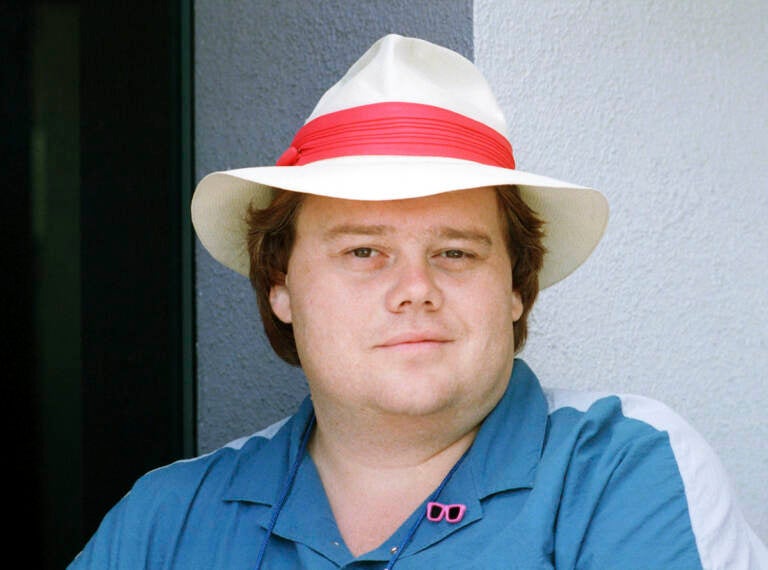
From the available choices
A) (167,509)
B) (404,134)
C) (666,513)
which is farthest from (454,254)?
(167,509)

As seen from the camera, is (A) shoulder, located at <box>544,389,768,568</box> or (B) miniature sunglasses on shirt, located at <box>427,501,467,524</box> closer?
(A) shoulder, located at <box>544,389,768,568</box>

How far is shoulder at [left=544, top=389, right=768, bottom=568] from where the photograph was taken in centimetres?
157

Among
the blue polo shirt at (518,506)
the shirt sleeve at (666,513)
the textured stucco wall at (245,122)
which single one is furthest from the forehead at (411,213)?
the textured stucco wall at (245,122)

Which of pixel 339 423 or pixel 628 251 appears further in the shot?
pixel 628 251

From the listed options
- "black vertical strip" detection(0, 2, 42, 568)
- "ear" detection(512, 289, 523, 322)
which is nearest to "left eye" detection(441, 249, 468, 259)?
"ear" detection(512, 289, 523, 322)

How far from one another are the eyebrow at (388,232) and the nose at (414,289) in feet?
0.21

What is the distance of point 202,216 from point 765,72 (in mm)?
1752

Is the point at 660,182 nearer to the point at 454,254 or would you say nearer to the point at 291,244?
the point at 454,254

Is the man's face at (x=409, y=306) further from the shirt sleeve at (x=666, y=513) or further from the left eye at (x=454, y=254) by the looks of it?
the shirt sleeve at (x=666, y=513)

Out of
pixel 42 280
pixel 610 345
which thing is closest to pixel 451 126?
pixel 610 345

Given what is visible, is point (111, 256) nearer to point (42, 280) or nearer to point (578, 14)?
point (42, 280)

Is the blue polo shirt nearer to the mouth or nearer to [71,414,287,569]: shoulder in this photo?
[71,414,287,569]: shoulder

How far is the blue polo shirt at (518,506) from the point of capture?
1587 millimetres

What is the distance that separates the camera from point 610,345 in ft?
8.39
